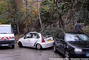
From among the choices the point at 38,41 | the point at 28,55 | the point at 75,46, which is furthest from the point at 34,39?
the point at 75,46

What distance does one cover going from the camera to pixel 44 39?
400 inches

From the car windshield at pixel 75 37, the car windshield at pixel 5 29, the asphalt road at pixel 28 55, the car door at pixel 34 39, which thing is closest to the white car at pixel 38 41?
the car door at pixel 34 39

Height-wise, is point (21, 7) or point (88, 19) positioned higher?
point (21, 7)

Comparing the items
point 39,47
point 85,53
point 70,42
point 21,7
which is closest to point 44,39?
point 39,47

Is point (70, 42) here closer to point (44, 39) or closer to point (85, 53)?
point (85, 53)

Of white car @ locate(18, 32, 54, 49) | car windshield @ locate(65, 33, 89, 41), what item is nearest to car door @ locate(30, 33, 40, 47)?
white car @ locate(18, 32, 54, 49)

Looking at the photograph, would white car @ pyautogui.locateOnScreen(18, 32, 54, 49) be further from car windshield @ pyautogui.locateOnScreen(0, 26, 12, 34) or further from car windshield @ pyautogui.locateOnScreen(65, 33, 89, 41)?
car windshield @ pyautogui.locateOnScreen(65, 33, 89, 41)

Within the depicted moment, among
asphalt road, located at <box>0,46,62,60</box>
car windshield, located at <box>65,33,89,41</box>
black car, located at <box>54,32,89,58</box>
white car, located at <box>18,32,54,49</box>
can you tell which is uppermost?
car windshield, located at <box>65,33,89,41</box>

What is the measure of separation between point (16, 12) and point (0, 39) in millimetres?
6608

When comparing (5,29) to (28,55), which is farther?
(5,29)

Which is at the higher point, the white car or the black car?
the black car

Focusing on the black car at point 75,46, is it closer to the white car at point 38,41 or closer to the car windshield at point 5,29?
the white car at point 38,41

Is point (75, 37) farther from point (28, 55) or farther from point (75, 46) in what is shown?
point (28, 55)

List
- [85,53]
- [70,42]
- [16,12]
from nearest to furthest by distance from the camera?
[85,53]
[70,42]
[16,12]
